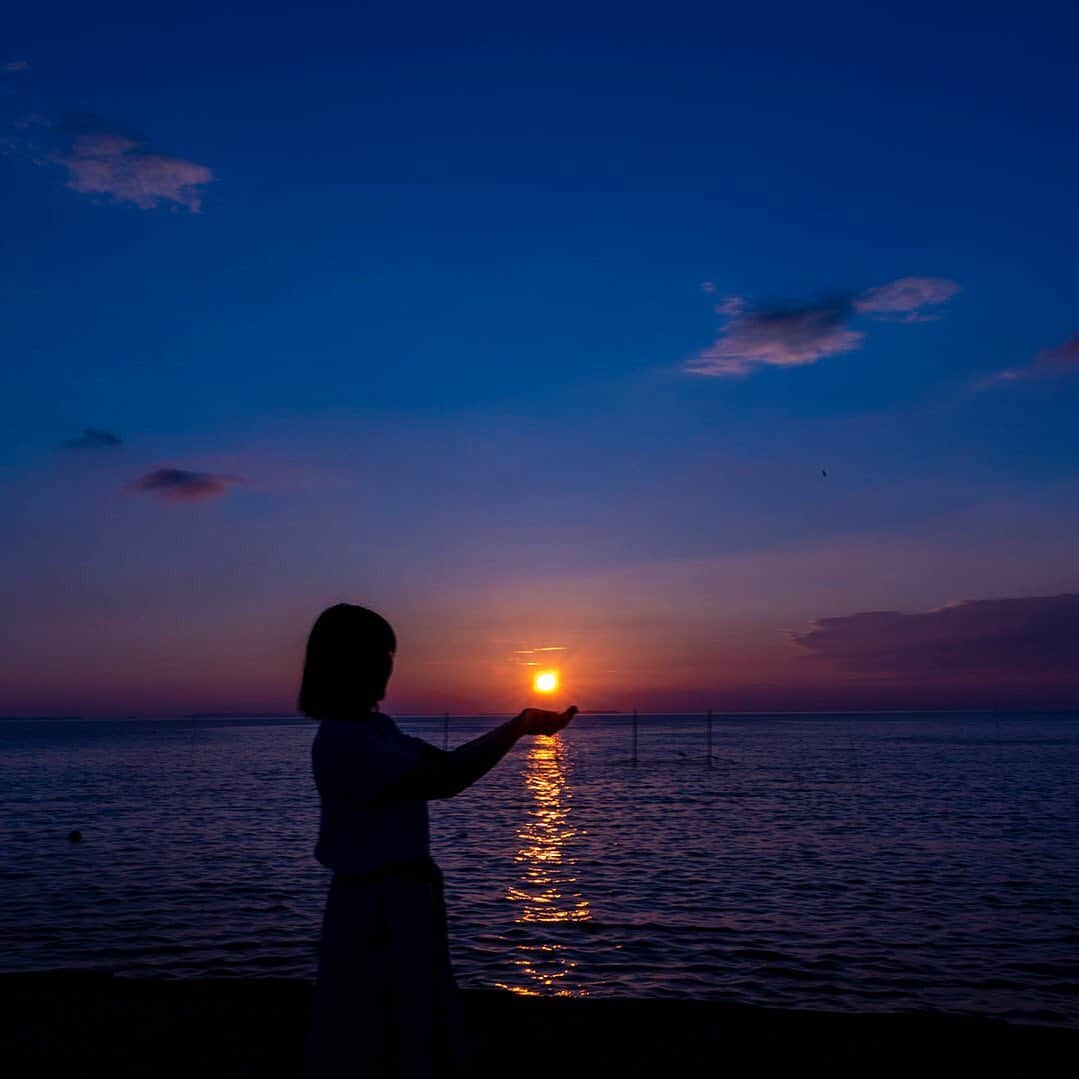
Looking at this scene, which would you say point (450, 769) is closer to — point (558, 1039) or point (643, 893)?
point (558, 1039)

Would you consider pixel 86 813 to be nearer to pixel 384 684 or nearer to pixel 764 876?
pixel 764 876

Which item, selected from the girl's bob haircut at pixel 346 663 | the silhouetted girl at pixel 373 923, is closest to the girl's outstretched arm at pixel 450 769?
the silhouetted girl at pixel 373 923

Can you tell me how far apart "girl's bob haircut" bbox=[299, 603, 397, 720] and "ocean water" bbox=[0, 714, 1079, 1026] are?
11.9 meters

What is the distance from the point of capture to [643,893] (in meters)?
22.9

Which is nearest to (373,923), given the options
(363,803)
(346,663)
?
(363,803)

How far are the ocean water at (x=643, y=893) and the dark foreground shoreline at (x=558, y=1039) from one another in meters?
4.62

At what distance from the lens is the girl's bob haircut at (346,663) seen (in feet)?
12.7

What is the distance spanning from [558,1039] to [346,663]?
678 cm

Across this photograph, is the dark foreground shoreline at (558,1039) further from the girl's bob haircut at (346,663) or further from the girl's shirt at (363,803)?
the girl's bob haircut at (346,663)

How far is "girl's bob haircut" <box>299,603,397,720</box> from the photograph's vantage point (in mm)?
3865

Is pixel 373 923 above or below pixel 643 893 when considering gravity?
above

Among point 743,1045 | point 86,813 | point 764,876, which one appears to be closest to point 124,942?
point 743,1045

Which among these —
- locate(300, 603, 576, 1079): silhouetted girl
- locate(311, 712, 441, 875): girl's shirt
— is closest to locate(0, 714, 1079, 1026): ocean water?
locate(300, 603, 576, 1079): silhouetted girl

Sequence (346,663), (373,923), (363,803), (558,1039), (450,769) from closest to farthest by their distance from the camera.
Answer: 1. (450,769)
2. (363,803)
3. (373,923)
4. (346,663)
5. (558,1039)
